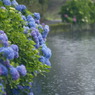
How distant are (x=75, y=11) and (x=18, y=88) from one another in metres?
25.6

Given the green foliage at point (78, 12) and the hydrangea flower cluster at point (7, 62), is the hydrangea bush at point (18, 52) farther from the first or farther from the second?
the green foliage at point (78, 12)

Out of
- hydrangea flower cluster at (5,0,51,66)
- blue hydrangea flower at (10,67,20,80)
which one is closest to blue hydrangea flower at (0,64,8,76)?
blue hydrangea flower at (10,67,20,80)

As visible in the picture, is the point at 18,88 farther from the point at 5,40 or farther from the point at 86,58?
the point at 86,58

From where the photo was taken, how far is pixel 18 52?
344 inches

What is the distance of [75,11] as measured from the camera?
3362 centimetres

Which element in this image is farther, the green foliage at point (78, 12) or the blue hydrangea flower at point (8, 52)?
the green foliage at point (78, 12)

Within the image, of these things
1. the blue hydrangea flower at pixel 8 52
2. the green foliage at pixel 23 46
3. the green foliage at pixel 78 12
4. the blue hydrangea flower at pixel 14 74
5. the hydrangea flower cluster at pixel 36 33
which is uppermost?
the green foliage at pixel 78 12

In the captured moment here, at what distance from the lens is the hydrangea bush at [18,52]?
759cm

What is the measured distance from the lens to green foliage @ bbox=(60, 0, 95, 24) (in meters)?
33.2

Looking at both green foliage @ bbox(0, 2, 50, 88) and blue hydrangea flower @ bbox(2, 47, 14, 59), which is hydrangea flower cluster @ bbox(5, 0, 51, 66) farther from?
Answer: blue hydrangea flower @ bbox(2, 47, 14, 59)

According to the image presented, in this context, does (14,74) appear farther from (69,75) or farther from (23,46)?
(69,75)

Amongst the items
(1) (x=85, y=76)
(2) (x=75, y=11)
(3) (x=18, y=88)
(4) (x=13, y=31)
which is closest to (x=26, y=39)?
(4) (x=13, y=31)

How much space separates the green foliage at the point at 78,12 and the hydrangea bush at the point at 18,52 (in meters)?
23.0

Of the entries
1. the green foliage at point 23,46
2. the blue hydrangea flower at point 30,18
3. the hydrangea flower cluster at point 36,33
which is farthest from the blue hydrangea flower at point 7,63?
the blue hydrangea flower at point 30,18
